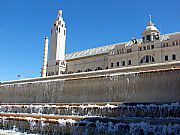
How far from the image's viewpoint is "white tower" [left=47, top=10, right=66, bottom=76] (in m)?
55.9

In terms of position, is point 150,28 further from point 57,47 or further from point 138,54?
point 57,47

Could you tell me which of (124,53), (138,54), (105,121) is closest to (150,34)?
(138,54)

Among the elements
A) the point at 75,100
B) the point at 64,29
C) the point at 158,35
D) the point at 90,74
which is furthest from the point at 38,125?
the point at 64,29

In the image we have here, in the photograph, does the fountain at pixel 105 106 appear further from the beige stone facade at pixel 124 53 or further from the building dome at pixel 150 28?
the building dome at pixel 150 28

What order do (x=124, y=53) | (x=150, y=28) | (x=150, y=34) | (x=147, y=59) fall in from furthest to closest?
(x=124, y=53) → (x=150, y=28) → (x=150, y=34) → (x=147, y=59)

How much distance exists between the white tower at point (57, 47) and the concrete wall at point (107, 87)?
35248 mm

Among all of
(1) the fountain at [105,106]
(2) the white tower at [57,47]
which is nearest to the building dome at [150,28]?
(2) the white tower at [57,47]

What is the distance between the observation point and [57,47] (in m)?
56.8

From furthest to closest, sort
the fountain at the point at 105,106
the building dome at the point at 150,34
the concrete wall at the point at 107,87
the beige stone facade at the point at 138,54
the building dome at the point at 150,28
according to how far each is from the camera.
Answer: the building dome at the point at 150,28
the building dome at the point at 150,34
the beige stone facade at the point at 138,54
the concrete wall at the point at 107,87
the fountain at the point at 105,106

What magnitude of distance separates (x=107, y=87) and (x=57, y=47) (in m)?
43.1

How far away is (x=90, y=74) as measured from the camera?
52.9ft

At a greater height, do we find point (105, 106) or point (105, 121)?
→ point (105, 106)

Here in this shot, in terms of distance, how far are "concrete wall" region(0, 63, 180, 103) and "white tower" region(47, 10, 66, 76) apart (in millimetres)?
35248

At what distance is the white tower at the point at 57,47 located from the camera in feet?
183
